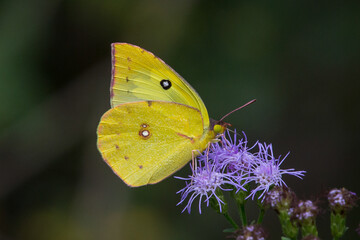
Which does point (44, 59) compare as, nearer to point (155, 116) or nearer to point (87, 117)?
point (87, 117)

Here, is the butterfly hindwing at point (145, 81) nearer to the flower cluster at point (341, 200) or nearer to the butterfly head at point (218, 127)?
the butterfly head at point (218, 127)

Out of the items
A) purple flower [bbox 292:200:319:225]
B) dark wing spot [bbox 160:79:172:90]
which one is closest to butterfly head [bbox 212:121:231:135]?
dark wing spot [bbox 160:79:172:90]

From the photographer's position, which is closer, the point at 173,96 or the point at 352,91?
the point at 173,96

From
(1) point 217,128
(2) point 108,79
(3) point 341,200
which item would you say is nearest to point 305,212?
(3) point 341,200

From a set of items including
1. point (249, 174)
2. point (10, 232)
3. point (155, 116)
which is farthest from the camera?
point (10, 232)

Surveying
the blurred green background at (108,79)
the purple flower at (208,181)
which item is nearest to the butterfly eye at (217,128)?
the purple flower at (208,181)

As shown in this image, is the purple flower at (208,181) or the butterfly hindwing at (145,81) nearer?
the purple flower at (208,181)

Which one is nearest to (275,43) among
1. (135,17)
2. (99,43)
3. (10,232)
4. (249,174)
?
(135,17)

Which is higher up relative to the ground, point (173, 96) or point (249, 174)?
point (173, 96)
